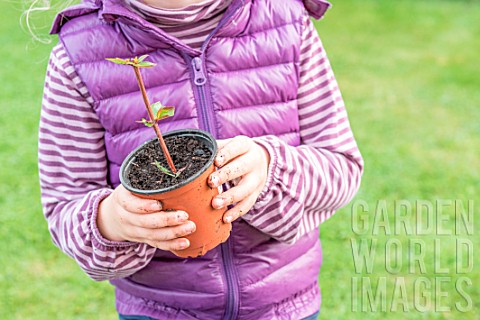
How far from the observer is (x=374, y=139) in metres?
4.76

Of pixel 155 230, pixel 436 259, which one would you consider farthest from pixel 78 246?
pixel 436 259

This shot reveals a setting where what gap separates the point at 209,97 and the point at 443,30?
19.3ft

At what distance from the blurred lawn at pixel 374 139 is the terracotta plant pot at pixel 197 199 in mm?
798

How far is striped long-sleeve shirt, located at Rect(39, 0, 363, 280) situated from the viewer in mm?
1514

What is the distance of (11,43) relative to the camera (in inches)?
280

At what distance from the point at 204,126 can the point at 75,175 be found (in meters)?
0.32

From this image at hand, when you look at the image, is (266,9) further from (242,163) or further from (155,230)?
(155,230)

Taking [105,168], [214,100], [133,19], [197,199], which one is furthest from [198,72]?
[197,199]

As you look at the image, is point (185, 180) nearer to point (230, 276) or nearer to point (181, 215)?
point (181, 215)

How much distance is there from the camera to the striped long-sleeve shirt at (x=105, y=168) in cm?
151

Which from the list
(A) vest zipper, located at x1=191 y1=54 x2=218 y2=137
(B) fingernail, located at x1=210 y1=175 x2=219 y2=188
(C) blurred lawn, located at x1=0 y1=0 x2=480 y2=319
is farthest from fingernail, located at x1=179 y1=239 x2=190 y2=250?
(C) blurred lawn, located at x1=0 y1=0 x2=480 y2=319

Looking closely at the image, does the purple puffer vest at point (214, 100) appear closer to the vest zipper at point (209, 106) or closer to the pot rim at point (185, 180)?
the vest zipper at point (209, 106)

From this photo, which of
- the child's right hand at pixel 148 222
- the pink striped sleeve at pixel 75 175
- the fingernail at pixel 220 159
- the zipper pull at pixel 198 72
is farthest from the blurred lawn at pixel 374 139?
the fingernail at pixel 220 159

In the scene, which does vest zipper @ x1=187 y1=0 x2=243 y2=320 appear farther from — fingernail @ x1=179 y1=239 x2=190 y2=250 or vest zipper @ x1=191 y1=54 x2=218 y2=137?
fingernail @ x1=179 y1=239 x2=190 y2=250
